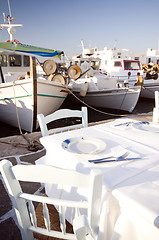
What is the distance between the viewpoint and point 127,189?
857mm

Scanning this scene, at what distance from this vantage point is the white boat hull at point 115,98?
26.1 ft

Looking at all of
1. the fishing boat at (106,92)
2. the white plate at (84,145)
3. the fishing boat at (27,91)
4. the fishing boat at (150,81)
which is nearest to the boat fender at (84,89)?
the fishing boat at (106,92)

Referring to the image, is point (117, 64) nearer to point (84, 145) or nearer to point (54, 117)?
point (54, 117)

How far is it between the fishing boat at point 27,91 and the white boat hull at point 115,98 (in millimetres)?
1962

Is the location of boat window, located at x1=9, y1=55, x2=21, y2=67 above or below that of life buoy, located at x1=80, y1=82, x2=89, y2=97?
above

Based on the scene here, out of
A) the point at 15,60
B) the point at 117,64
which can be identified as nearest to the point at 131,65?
the point at 117,64

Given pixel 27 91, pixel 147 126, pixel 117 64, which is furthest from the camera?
pixel 117 64

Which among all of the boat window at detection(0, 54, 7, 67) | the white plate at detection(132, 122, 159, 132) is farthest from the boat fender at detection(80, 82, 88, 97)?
the white plate at detection(132, 122, 159, 132)

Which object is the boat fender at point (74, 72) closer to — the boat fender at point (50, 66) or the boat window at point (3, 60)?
the boat fender at point (50, 66)

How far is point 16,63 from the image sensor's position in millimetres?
7875

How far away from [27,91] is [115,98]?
4.25 m

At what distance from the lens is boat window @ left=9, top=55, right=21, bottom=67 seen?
25.2 ft

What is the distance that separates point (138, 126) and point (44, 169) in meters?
1.27

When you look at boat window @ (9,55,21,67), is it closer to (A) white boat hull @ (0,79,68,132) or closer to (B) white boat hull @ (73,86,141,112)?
(A) white boat hull @ (0,79,68,132)
